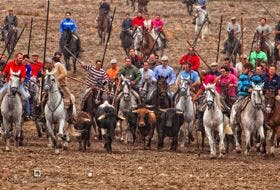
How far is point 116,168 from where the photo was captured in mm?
25938

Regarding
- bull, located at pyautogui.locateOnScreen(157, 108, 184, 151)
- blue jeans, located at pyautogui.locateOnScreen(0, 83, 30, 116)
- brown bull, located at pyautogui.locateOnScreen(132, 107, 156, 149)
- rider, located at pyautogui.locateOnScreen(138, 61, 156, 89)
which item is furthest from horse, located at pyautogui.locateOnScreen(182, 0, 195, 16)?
blue jeans, located at pyautogui.locateOnScreen(0, 83, 30, 116)

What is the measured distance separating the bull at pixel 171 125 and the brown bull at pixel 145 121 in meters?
0.27

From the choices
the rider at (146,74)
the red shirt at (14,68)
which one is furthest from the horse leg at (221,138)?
the red shirt at (14,68)

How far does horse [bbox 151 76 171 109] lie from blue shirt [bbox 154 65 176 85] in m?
0.68

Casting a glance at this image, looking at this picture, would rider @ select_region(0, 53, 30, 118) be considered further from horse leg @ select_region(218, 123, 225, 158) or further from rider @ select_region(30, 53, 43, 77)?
horse leg @ select_region(218, 123, 225, 158)

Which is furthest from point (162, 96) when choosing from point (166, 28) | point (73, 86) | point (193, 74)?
point (166, 28)

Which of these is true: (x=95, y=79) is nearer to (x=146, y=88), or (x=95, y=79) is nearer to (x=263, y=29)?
(x=146, y=88)

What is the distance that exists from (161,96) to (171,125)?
5.43ft

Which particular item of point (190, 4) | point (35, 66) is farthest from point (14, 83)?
point (190, 4)

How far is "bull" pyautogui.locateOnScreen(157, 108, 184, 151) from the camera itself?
31047mm

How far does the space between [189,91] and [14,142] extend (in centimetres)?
470

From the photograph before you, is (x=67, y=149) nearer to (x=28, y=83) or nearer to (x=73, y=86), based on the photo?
(x=28, y=83)

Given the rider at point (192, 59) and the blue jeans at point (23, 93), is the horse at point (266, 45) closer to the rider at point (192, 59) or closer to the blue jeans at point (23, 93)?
the rider at point (192, 59)

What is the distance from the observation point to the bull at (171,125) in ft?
102
